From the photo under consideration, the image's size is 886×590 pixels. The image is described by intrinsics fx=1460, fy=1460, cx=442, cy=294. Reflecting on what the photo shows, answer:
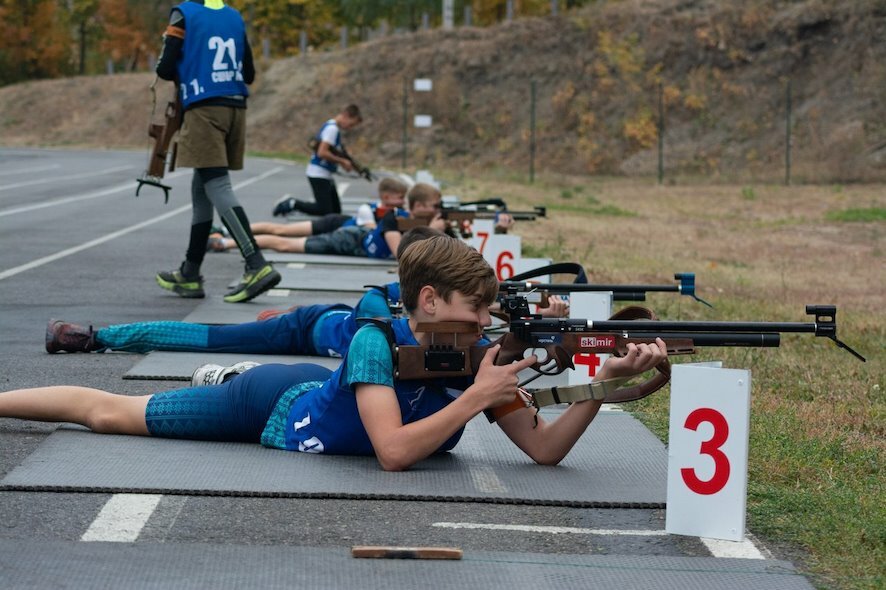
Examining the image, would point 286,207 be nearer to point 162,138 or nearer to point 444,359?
point 162,138

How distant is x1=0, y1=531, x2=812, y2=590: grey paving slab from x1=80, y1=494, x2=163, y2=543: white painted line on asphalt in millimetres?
87

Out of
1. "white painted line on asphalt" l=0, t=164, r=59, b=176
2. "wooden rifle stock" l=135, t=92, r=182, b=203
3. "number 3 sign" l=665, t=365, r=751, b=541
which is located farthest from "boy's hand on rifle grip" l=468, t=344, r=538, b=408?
"white painted line on asphalt" l=0, t=164, r=59, b=176

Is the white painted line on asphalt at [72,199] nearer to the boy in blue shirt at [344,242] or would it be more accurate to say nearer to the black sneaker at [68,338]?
the boy in blue shirt at [344,242]

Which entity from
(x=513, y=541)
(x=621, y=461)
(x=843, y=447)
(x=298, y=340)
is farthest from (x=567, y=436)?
(x=298, y=340)

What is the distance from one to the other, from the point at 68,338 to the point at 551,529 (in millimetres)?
4059

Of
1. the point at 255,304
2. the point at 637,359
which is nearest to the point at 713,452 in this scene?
the point at 637,359

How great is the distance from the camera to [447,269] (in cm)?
507

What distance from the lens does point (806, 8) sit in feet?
177

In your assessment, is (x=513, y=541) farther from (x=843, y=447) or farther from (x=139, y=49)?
(x=139, y=49)

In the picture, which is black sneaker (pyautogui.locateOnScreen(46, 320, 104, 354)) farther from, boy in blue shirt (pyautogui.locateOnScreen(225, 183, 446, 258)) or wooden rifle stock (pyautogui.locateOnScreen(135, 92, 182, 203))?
boy in blue shirt (pyautogui.locateOnScreen(225, 183, 446, 258))

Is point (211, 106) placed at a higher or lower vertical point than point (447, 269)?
higher

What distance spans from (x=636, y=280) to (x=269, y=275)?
4295 millimetres

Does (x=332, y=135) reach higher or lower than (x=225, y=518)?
higher

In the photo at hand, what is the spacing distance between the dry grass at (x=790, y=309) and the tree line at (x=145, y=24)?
51206mm
